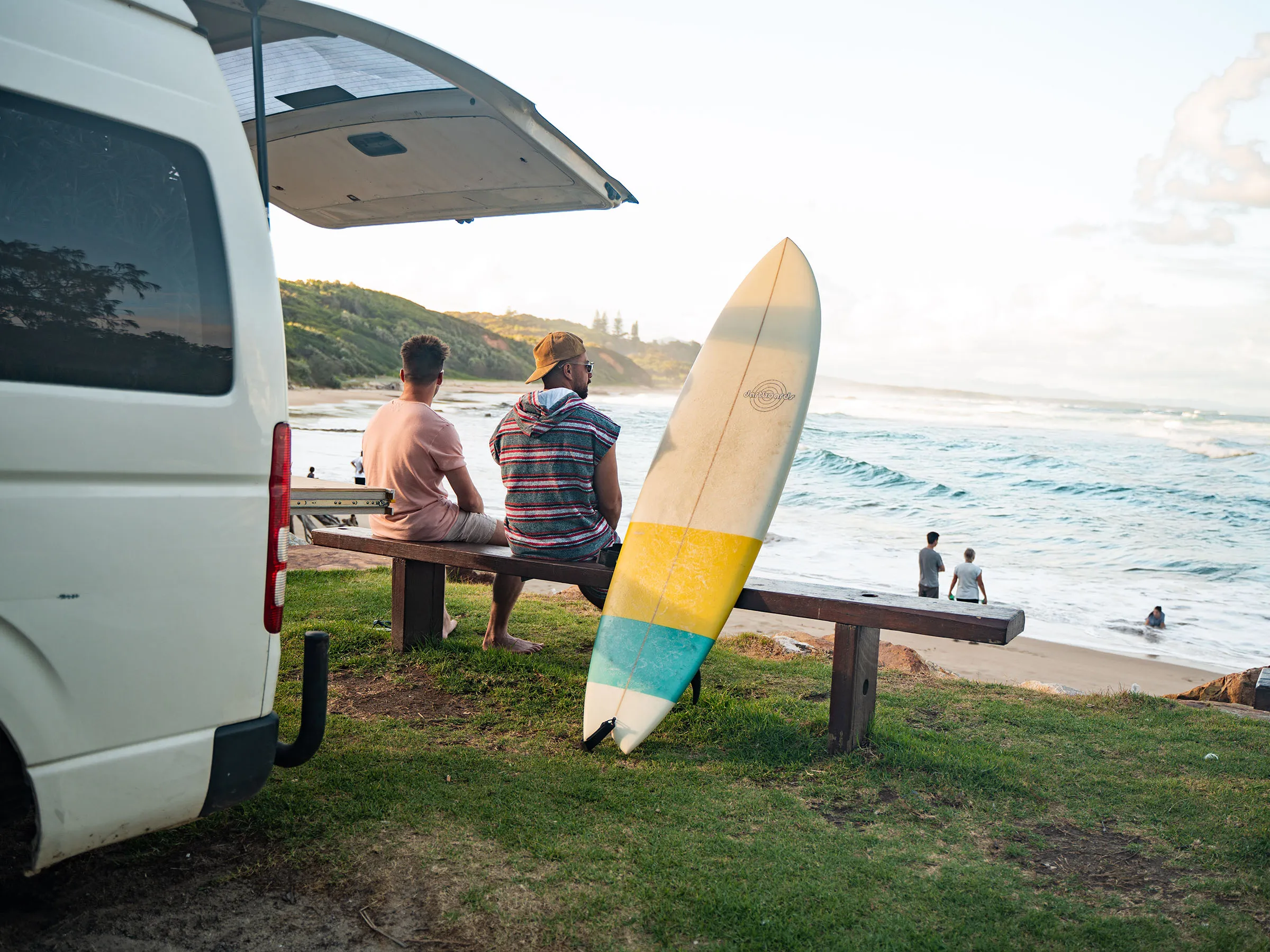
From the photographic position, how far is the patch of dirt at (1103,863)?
8.47 ft

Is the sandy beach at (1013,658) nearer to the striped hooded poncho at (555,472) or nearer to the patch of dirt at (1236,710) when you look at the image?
the patch of dirt at (1236,710)

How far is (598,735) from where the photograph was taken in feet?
11.3

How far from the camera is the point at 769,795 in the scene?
309 centimetres

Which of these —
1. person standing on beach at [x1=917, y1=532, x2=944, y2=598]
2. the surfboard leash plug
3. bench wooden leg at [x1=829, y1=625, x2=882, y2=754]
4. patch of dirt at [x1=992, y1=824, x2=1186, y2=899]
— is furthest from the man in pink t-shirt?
person standing on beach at [x1=917, y1=532, x2=944, y2=598]

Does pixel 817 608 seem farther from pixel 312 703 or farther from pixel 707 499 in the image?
pixel 312 703

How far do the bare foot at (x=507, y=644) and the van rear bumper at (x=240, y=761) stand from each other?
97.5 inches

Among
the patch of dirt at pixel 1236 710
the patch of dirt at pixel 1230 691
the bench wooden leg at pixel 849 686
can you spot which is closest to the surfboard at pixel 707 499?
the bench wooden leg at pixel 849 686

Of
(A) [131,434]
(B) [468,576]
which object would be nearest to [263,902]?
(A) [131,434]

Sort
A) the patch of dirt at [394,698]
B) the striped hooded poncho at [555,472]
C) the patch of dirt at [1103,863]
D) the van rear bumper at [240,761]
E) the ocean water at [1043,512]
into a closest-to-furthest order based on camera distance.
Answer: the van rear bumper at [240,761], the patch of dirt at [1103,863], the patch of dirt at [394,698], the striped hooded poncho at [555,472], the ocean water at [1043,512]

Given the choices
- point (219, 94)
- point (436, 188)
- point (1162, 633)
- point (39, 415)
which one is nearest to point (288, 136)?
point (436, 188)

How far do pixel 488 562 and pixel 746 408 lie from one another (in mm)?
1453

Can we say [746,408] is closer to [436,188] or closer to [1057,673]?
[436,188]

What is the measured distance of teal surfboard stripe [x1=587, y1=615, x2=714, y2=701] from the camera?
11.8 feet

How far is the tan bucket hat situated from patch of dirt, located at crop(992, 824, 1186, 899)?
257cm
